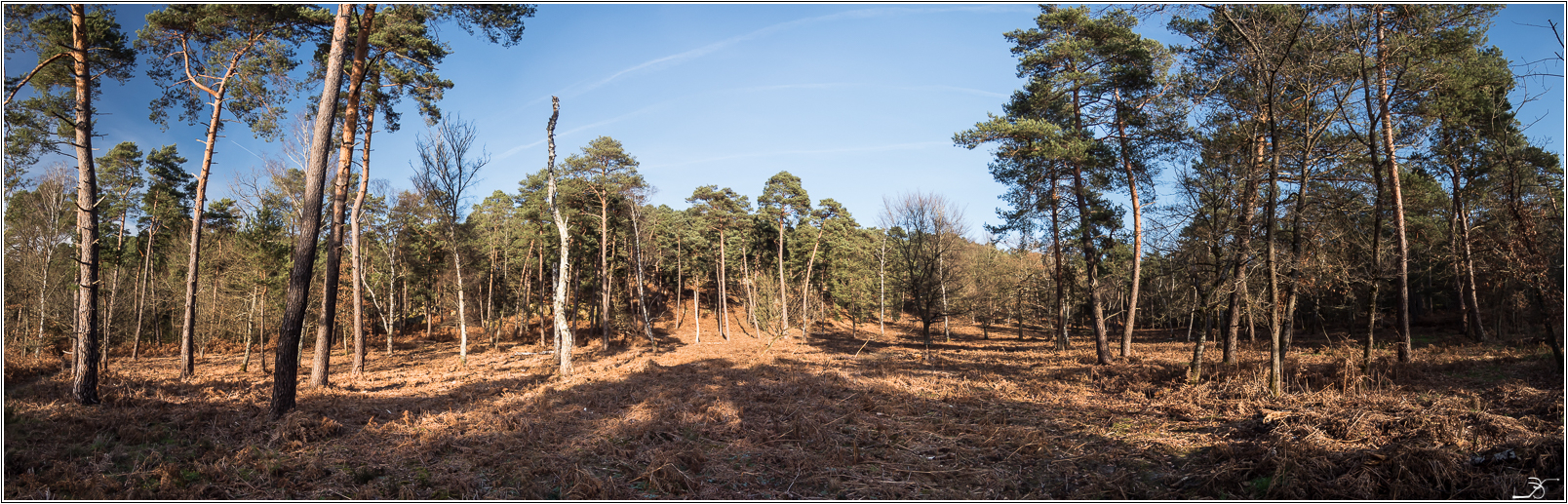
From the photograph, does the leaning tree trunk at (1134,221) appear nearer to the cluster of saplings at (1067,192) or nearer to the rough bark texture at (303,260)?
the cluster of saplings at (1067,192)

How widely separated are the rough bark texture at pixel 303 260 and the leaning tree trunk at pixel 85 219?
10.5 feet

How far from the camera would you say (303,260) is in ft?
26.3

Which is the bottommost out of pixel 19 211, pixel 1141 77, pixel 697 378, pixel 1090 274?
pixel 697 378

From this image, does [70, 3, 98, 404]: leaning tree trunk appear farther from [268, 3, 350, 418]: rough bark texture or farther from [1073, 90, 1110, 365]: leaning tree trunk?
[1073, 90, 1110, 365]: leaning tree trunk

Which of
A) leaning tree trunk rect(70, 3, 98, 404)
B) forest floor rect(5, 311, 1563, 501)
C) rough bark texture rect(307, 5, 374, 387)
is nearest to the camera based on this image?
forest floor rect(5, 311, 1563, 501)

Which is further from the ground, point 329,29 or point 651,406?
point 329,29

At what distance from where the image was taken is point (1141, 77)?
49.3 feet

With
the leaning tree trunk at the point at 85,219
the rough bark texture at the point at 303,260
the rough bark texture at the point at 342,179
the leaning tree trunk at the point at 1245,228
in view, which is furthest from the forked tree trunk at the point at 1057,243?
the leaning tree trunk at the point at 85,219

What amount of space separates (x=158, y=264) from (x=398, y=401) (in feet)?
117

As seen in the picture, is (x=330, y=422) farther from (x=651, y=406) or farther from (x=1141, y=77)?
(x=1141, y=77)

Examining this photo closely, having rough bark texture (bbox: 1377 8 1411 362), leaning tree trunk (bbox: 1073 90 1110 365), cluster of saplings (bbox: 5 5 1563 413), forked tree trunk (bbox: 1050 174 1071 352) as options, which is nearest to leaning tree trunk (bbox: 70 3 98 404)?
cluster of saplings (bbox: 5 5 1563 413)

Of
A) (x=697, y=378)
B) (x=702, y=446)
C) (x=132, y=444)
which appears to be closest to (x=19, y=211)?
(x=132, y=444)

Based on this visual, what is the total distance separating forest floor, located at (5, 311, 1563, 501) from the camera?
4.88 metres

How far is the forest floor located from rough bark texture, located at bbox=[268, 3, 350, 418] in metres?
0.44
